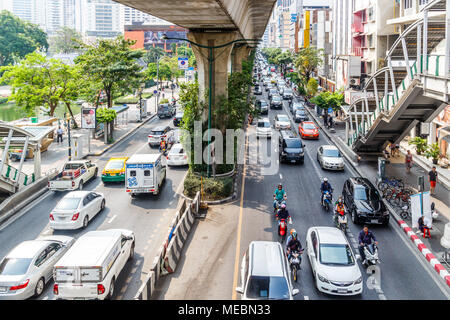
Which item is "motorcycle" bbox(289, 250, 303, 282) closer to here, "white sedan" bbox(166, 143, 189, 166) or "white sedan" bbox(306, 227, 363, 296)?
"white sedan" bbox(306, 227, 363, 296)

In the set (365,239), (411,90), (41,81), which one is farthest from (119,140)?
(365,239)

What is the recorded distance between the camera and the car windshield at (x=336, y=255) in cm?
1359

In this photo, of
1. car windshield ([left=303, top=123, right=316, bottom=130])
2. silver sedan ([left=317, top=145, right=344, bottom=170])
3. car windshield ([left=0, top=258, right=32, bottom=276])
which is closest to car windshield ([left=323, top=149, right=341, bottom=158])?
silver sedan ([left=317, top=145, right=344, bottom=170])

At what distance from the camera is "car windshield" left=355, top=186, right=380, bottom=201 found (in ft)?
63.9

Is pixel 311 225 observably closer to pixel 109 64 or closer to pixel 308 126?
pixel 308 126

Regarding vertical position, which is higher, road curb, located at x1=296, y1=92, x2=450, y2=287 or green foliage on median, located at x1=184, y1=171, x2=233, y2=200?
green foliage on median, located at x1=184, y1=171, x2=233, y2=200

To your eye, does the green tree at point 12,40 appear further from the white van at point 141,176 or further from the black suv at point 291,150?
the white van at point 141,176

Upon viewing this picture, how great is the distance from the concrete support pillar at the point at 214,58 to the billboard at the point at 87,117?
14.1 m

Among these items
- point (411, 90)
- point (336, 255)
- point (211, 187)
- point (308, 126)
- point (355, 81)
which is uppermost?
point (355, 81)

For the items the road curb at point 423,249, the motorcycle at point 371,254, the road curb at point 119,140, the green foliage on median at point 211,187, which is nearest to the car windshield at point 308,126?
the road curb at point 119,140

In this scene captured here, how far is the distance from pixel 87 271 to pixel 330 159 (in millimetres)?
20197

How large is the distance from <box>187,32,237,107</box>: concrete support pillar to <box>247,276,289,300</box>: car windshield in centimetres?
1531

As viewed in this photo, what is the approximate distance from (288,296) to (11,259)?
891 cm

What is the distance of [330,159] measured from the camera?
2864cm
